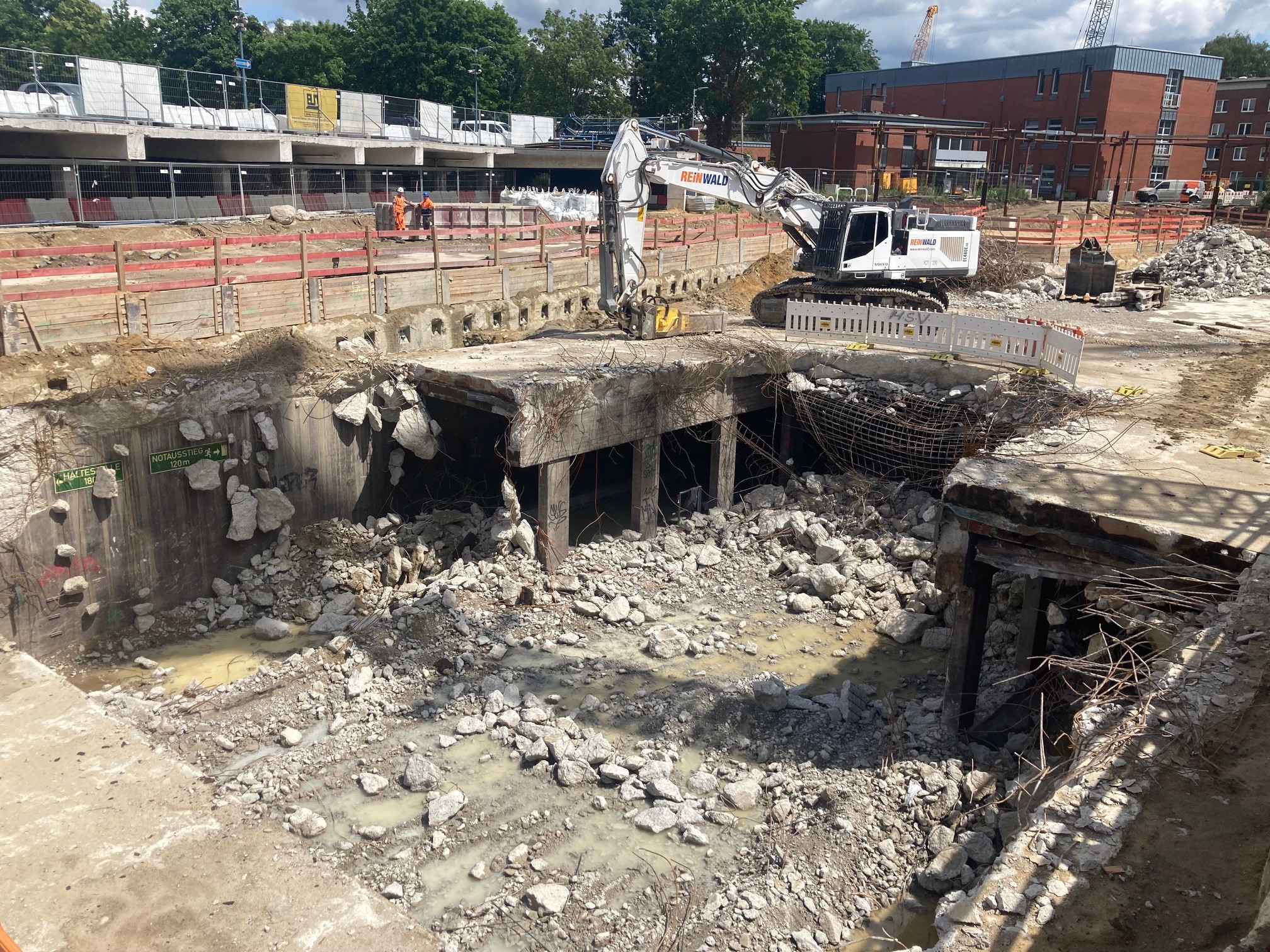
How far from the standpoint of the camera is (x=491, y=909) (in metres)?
7.97

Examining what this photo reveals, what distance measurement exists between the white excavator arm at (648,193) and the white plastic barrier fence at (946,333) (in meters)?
1.89

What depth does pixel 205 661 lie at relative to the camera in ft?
42.1

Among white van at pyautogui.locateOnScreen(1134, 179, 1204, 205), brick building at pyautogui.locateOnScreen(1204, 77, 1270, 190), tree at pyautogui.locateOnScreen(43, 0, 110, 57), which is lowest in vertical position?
white van at pyautogui.locateOnScreen(1134, 179, 1204, 205)

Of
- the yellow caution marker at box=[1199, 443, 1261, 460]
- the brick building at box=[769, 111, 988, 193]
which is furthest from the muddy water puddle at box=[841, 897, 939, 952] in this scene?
the brick building at box=[769, 111, 988, 193]

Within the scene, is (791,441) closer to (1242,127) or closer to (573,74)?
(573,74)

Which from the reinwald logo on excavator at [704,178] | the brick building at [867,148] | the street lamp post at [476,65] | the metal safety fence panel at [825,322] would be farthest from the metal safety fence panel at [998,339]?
the street lamp post at [476,65]

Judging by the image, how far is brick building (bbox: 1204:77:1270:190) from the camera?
62031 mm

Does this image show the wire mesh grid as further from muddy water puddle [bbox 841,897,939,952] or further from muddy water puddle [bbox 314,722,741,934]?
muddy water puddle [bbox 841,897,939,952]

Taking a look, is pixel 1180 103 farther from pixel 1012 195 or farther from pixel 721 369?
pixel 721 369

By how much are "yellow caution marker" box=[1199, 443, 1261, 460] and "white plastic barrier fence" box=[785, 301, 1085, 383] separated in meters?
2.95

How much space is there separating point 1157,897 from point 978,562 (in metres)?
4.74

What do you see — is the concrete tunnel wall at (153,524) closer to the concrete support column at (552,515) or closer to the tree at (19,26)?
the concrete support column at (552,515)

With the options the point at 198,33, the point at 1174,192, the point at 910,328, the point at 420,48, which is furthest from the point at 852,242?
the point at 198,33

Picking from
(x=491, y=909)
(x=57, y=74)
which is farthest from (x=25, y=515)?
(x=57, y=74)
